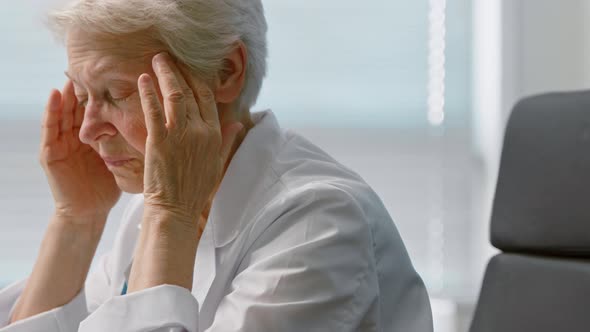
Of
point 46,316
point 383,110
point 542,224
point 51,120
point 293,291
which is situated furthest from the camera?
point 383,110

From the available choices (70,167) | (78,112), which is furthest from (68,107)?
(70,167)

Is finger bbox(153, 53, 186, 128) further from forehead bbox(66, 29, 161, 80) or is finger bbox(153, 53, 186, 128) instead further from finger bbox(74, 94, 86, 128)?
finger bbox(74, 94, 86, 128)

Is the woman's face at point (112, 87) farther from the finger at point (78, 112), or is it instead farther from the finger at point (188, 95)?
the finger at point (78, 112)

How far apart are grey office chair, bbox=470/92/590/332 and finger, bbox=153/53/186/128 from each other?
0.55 m

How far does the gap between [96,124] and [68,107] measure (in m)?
0.33

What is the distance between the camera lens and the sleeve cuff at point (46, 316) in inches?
64.3

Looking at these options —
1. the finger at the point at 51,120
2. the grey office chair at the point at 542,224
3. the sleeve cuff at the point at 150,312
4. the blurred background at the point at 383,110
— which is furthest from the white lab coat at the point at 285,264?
the blurred background at the point at 383,110

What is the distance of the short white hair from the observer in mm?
1415

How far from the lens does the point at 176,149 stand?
138cm

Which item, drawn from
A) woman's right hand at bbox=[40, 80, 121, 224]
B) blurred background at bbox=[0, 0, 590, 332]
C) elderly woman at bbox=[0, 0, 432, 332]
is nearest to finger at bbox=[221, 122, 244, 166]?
elderly woman at bbox=[0, 0, 432, 332]

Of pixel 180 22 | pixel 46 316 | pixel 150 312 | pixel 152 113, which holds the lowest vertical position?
pixel 46 316

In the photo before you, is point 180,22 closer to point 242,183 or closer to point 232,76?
point 232,76

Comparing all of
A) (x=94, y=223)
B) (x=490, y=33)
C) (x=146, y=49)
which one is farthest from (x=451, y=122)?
(x=146, y=49)

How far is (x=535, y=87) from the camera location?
9.19 feet
